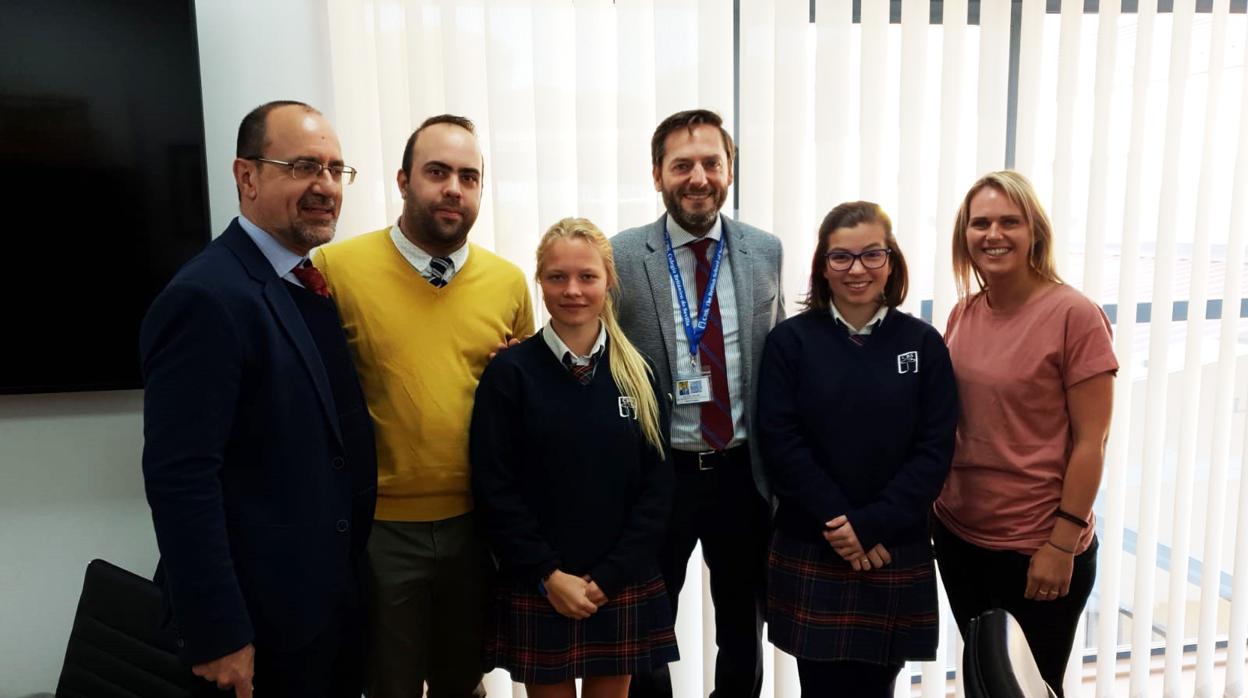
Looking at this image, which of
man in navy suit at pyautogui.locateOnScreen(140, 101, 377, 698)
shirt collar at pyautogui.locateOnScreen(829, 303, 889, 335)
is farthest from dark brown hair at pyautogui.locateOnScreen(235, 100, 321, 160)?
shirt collar at pyautogui.locateOnScreen(829, 303, 889, 335)

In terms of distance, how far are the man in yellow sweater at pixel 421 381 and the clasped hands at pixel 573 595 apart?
23 cm

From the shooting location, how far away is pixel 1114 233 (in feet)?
8.87

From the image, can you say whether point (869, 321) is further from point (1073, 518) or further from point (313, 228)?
point (313, 228)

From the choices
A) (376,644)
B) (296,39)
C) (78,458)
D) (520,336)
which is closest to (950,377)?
(520,336)

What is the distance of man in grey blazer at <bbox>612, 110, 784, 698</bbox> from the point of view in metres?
1.96

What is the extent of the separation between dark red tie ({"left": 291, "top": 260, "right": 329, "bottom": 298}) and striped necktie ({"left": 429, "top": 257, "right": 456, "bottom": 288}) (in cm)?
27

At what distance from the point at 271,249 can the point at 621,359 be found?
80 centimetres

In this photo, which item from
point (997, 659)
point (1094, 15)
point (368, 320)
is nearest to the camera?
point (997, 659)

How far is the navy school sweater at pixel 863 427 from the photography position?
5.96 feet

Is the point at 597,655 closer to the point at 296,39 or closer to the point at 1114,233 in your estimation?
the point at 296,39

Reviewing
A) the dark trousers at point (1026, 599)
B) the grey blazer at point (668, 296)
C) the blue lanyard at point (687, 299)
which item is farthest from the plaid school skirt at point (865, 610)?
the blue lanyard at point (687, 299)

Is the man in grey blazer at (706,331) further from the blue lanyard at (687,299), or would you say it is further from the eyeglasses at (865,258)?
the eyeglasses at (865,258)

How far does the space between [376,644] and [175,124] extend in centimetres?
147

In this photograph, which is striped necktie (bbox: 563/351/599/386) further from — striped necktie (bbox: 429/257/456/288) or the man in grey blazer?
striped necktie (bbox: 429/257/456/288)
